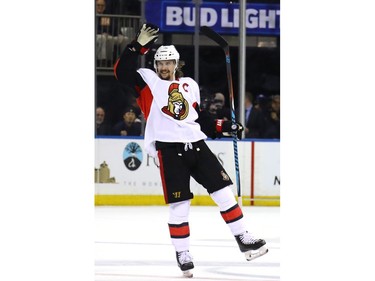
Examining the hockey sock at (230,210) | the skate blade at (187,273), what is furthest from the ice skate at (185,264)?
the hockey sock at (230,210)

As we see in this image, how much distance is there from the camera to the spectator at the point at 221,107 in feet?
34.9

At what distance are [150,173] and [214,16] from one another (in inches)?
76.1

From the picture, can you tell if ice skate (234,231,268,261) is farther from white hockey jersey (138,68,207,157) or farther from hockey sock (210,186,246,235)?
white hockey jersey (138,68,207,157)

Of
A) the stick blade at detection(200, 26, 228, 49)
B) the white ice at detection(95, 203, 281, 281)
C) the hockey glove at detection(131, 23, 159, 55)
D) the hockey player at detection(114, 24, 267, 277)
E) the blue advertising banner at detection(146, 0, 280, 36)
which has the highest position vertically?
the blue advertising banner at detection(146, 0, 280, 36)

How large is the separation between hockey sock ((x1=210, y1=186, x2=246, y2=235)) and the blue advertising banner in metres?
6.14

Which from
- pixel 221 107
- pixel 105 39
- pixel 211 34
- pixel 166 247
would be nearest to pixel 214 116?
pixel 221 107

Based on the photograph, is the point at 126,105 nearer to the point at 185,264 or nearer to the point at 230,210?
the point at 230,210

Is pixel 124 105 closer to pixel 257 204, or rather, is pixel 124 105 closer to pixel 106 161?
pixel 106 161

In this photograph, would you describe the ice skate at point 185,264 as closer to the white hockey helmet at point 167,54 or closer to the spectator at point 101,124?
the white hockey helmet at point 167,54

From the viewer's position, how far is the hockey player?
5.20 meters

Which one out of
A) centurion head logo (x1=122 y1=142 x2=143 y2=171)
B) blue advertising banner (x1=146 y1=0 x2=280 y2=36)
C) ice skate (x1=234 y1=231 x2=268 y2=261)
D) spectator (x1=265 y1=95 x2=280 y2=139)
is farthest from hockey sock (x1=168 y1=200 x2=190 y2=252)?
blue advertising banner (x1=146 y1=0 x2=280 y2=36)
